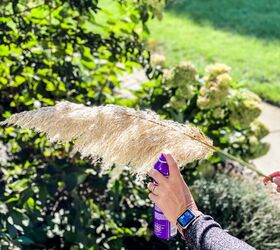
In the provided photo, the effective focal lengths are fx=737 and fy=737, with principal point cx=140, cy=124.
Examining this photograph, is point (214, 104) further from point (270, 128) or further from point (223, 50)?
point (223, 50)

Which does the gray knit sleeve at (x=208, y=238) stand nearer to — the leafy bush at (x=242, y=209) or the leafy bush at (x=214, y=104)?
the leafy bush at (x=242, y=209)

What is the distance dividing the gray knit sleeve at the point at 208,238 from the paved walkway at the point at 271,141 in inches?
139

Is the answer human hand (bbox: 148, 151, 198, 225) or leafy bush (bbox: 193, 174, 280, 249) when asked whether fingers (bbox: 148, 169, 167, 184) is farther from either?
leafy bush (bbox: 193, 174, 280, 249)

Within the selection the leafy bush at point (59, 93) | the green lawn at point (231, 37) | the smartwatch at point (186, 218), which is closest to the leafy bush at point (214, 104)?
the leafy bush at point (59, 93)

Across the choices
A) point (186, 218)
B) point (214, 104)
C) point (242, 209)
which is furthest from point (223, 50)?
point (186, 218)

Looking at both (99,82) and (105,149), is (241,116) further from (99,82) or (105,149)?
(105,149)

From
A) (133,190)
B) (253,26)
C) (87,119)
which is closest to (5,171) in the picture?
(133,190)

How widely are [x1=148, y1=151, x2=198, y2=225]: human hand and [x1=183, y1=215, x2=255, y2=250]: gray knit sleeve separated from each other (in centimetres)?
7

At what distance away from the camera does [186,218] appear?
2.33m

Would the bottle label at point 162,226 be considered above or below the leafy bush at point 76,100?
above

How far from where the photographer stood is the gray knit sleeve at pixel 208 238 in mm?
2219

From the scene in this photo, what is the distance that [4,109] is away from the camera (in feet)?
15.0

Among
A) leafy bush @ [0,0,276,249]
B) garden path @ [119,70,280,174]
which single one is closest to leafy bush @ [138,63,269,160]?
leafy bush @ [0,0,276,249]

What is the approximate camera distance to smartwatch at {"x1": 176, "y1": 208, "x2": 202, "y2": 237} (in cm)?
231
